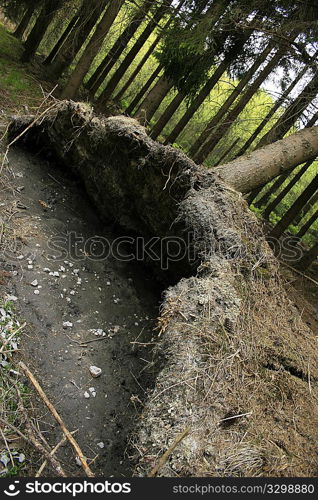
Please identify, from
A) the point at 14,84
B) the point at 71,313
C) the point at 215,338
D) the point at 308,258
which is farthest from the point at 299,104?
the point at 14,84

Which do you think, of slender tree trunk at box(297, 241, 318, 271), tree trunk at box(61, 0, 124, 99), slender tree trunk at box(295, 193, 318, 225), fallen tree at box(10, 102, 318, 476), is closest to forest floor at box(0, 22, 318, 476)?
fallen tree at box(10, 102, 318, 476)

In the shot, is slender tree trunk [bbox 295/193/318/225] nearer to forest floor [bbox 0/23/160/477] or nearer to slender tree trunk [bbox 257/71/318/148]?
slender tree trunk [bbox 257/71/318/148]

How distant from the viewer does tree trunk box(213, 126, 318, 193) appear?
638 centimetres

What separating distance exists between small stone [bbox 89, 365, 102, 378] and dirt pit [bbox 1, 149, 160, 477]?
0.04 m

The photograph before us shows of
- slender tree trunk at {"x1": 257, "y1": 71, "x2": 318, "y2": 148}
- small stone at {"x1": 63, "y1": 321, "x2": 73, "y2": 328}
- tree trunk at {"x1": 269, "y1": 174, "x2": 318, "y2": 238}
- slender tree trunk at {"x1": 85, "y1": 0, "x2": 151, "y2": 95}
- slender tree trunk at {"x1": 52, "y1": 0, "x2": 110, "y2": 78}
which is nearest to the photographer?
small stone at {"x1": 63, "y1": 321, "x2": 73, "y2": 328}

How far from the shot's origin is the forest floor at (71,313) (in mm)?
4348

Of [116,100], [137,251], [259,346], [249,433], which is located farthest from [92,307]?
[116,100]

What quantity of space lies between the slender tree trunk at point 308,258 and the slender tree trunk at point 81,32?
8.91m

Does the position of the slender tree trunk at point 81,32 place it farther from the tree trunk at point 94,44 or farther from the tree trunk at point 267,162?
the tree trunk at point 267,162

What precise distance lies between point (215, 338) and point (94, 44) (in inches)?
369

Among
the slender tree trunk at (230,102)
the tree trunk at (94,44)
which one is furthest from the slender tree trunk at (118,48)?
the slender tree trunk at (230,102)

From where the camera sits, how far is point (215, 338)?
146 inches

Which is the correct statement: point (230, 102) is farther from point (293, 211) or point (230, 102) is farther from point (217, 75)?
point (293, 211)

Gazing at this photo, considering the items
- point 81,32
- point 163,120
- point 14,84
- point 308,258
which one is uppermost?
point 81,32
